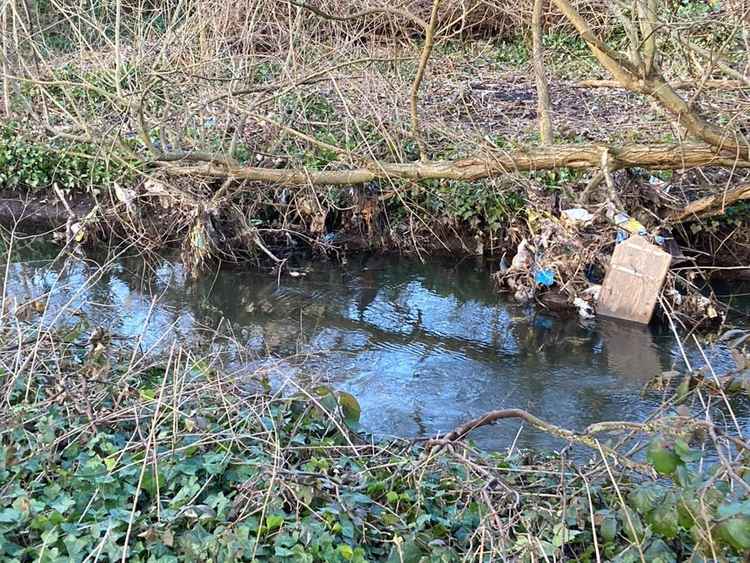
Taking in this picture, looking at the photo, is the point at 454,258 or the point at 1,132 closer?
the point at 454,258

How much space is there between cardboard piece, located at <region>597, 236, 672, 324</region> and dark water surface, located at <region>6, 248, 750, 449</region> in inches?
6.0

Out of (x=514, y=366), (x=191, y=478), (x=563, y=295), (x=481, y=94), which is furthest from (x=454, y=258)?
(x=191, y=478)

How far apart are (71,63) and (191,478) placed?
5849mm

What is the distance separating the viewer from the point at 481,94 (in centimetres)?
1196

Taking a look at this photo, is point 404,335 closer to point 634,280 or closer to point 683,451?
point 634,280

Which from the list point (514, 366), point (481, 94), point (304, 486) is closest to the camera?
point (304, 486)

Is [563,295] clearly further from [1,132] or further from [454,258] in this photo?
[1,132]

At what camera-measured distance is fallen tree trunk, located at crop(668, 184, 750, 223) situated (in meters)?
7.14

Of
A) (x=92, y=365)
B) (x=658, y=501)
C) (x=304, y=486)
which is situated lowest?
(x=92, y=365)

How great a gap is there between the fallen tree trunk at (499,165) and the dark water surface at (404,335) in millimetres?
1322

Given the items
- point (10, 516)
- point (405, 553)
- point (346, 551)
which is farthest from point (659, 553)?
point (10, 516)

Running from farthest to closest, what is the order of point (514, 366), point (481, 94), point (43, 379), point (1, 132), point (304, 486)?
point (481, 94)
point (1, 132)
point (514, 366)
point (43, 379)
point (304, 486)

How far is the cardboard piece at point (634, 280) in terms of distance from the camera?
24.8ft

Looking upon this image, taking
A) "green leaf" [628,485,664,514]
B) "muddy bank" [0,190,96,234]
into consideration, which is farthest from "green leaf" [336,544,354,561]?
"muddy bank" [0,190,96,234]
